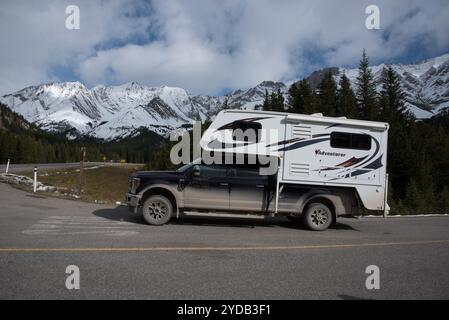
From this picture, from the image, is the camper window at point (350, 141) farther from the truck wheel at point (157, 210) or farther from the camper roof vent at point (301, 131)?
the truck wheel at point (157, 210)

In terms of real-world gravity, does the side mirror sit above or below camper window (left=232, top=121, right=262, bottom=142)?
below

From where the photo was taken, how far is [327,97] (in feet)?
174

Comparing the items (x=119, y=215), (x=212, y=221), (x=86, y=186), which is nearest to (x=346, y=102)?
(x=86, y=186)

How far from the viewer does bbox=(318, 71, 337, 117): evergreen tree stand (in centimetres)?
5119

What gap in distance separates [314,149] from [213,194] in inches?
130

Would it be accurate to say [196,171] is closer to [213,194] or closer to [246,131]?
[213,194]

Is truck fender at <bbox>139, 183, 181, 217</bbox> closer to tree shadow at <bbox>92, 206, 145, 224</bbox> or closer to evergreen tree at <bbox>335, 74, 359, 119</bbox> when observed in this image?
tree shadow at <bbox>92, 206, 145, 224</bbox>

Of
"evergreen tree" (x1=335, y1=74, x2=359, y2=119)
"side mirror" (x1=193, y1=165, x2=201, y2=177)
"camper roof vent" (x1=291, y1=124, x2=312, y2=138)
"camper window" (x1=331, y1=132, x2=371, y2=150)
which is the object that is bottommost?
"side mirror" (x1=193, y1=165, x2=201, y2=177)

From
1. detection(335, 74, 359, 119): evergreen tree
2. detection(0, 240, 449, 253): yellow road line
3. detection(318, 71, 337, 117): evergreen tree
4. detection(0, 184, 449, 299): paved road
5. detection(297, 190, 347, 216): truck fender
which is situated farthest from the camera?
detection(318, 71, 337, 117): evergreen tree

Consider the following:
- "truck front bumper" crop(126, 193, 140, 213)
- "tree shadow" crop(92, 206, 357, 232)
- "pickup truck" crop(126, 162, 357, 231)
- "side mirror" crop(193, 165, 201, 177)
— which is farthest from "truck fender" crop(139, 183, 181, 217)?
"tree shadow" crop(92, 206, 357, 232)

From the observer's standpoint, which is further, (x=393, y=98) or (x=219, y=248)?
(x=393, y=98)

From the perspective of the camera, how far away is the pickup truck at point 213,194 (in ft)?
31.8

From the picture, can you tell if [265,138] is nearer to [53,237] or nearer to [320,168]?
[320,168]

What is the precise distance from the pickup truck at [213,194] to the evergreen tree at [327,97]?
4265cm
